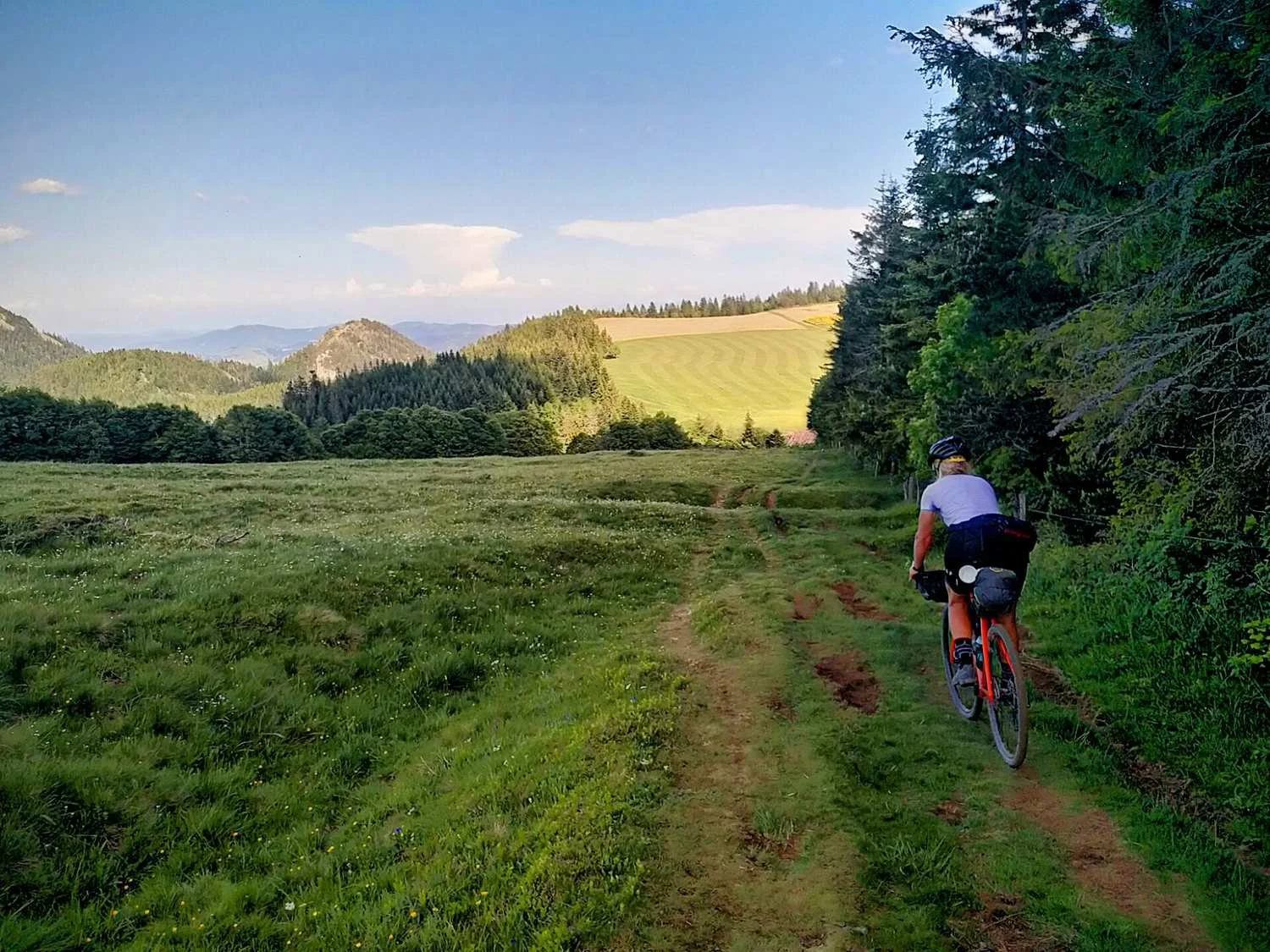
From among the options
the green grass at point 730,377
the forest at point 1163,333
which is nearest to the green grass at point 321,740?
the forest at point 1163,333

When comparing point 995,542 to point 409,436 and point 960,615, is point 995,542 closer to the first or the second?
point 960,615

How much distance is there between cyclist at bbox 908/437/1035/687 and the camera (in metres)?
6.95

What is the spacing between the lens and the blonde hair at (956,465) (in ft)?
25.4

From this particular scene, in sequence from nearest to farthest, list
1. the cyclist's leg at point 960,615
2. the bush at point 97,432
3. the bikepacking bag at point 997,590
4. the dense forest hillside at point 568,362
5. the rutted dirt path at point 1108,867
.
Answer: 1. the rutted dirt path at point 1108,867
2. the bikepacking bag at point 997,590
3. the cyclist's leg at point 960,615
4. the bush at point 97,432
5. the dense forest hillside at point 568,362

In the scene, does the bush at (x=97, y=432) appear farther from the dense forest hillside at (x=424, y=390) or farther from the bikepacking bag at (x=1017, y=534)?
the bikepacking bag at (x=1017, y=534)

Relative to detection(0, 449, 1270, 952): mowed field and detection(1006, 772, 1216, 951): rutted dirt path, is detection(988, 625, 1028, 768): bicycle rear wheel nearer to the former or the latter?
detection(0, 449, 1270, 952): mowed field

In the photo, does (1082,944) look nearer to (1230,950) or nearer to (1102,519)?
(1230,950)

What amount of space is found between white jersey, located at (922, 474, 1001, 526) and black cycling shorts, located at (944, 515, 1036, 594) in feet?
0.42

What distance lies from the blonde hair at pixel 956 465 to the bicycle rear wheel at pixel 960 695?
177 centimetres

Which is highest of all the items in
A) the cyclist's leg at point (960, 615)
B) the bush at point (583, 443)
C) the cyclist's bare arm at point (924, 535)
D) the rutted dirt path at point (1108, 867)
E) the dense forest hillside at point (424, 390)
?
the dense forest hillside at point (424, 390)

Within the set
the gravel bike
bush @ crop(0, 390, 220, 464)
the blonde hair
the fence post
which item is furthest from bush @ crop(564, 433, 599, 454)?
the gravel bike

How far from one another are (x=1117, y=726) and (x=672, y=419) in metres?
110

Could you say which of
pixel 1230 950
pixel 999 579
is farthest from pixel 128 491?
pixel 1230 950

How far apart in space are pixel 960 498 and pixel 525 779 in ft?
19.1
